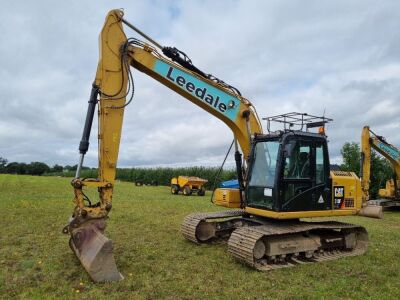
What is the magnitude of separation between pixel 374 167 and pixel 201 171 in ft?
54.2

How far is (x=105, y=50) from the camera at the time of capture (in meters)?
7.12

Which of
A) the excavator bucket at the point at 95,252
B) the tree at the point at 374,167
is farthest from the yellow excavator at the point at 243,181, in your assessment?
the tree at the point at 374,167

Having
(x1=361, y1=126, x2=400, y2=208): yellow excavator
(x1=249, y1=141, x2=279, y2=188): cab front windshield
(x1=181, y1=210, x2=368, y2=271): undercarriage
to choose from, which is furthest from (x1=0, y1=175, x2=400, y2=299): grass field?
(x1=361, y1=126, x2=400, y2=208): yellow excavator

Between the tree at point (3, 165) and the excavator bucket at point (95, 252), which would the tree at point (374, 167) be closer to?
the excavator bucket at point (95, 252)

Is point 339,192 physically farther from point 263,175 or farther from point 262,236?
point 262,236

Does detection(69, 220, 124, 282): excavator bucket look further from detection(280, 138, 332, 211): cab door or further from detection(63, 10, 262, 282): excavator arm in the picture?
detection(280, 138, 332, 211): cab door

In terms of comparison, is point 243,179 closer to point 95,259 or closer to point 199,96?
point 199,96

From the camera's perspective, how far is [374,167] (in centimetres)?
2314

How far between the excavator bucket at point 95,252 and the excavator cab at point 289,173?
3209 millimetres

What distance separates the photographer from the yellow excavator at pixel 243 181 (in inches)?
262

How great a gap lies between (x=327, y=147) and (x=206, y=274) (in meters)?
3.77

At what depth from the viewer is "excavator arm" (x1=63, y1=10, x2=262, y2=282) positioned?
6.42 meters

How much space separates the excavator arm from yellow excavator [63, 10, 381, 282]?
0.02m

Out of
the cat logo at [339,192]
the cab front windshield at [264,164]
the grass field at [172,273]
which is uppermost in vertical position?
the cab front windshield at [264,164]
